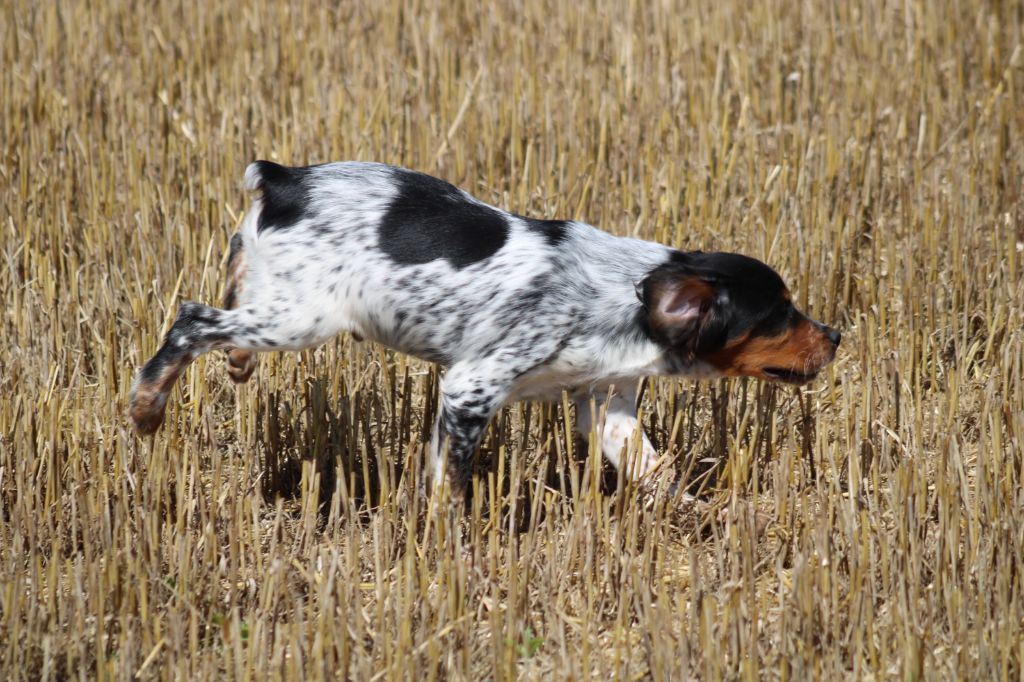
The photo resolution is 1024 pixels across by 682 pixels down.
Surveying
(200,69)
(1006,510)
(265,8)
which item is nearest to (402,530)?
(1006,510)

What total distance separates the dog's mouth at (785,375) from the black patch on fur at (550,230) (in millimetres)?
735

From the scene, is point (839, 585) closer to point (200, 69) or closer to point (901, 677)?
point (901, 677)

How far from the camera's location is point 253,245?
4109 millimetres

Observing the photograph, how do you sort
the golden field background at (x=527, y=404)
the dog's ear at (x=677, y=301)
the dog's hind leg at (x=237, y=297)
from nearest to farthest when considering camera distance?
the golden field background at (x=527, y=404)
the dog's ear at (x=677, y=301)
the dog's hind leg at (x=237, y=297)

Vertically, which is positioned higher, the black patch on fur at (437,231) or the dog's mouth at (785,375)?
the black patch on fur at (437,231)

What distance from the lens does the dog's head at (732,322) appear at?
3.81m

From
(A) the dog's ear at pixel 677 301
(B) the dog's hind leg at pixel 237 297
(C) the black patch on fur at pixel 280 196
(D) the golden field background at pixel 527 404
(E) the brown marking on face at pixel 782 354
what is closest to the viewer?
(D) the golden field background at pixel 527 404

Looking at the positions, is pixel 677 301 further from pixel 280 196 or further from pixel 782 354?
pixel 280 196

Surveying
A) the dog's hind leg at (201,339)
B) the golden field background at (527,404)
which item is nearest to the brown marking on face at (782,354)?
the golden field background at (527,404)

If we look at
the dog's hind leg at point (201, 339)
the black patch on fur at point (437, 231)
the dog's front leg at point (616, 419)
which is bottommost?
the dog's front leg at point (616, 419)

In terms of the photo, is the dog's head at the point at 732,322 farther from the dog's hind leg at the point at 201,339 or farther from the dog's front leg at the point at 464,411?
the dog's hind leg at the point at 201,339

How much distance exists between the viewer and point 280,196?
13.5 feet

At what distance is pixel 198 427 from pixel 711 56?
431 centimetres

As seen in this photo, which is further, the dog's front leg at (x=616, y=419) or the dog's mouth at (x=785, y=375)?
the dog's front leg at (x=616, y=419)
